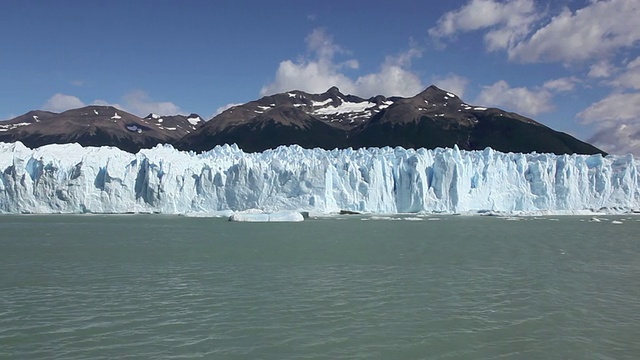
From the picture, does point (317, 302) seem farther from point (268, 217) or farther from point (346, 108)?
point (346, 108)

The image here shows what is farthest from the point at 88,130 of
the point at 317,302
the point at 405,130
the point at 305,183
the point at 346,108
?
the point at 317,302

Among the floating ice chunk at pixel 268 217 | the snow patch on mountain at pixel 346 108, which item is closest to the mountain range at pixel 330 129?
the snow patch on mountain at pixel 346 108

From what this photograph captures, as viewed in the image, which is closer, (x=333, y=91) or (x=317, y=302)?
(x=317, y=302)

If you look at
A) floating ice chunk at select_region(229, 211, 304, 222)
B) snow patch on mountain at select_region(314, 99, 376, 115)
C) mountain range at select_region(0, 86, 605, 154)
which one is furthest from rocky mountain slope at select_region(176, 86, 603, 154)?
floating ice chunk at select_region(229, 211, 304, 222)

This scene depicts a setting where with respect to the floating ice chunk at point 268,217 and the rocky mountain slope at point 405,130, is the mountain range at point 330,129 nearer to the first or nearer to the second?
the rocky mountain slope at point 405,130

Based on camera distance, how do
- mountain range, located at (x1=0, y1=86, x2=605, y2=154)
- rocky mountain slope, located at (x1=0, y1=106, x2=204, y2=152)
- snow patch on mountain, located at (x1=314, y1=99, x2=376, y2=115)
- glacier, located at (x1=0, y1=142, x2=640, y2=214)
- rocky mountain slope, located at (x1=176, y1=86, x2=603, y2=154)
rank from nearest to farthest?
1. glacier, located at (x1=0, y1=142, x2=640, y2=214)
2. rocky mountain slope, located at (x1=176, y1=86, x2=603, y2=154)
3. mountain range, located at (x1=0, y1=86, x2=605, y2=154)
4. rocky mountain slope, located at (x1=0, y1=106, x2=204, y2=152)
5. snow patch on mountain, located at (x1=314, y1=99, x2=376, y2=115)

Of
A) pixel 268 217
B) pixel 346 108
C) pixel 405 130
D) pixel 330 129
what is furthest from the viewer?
pixel 346 108

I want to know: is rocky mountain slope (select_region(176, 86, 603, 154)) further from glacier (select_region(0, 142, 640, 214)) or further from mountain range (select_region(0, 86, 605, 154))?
glacier (select_region(0, 142, 640, 214))
